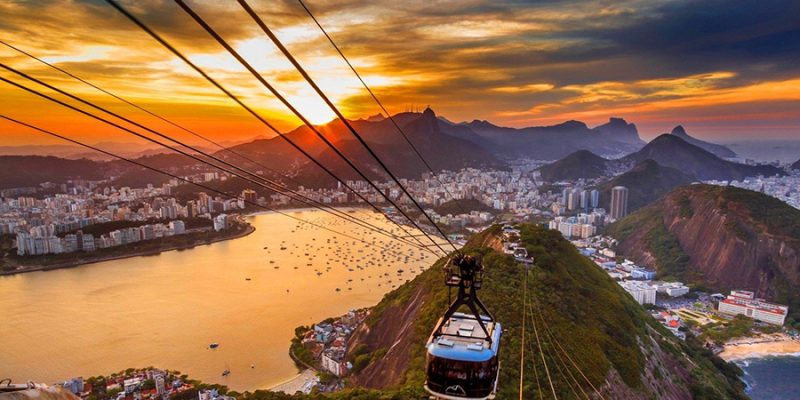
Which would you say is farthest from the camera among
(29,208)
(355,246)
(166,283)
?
(29,208)

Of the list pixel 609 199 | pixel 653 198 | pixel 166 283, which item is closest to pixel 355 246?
pixel 166 283

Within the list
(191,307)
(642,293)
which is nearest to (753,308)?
(642,293)

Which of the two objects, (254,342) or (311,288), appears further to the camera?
(311,288)

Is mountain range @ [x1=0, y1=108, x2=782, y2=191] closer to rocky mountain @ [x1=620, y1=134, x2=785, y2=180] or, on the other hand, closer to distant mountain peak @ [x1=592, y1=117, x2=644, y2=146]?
rocky mountain @ [x1=620, y1=134, x2=785, y2=180]

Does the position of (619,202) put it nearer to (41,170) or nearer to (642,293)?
(642,293)

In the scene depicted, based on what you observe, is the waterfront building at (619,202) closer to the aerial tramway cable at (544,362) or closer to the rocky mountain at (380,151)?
the rocky mountain at (380,151)

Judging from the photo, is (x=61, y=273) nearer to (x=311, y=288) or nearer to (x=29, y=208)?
(x=311, y=288)

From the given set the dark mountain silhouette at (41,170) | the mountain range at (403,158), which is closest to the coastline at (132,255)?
the mountain range at (403,158)
